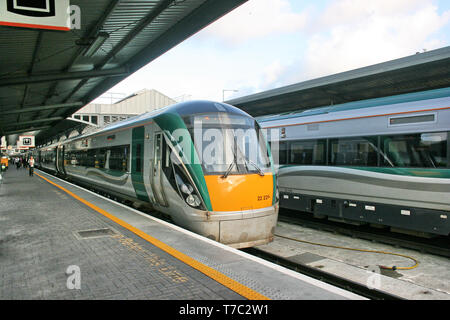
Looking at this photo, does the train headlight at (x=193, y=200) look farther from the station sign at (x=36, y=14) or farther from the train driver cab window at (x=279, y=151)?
the train driver cab window at (x=279, y=151)

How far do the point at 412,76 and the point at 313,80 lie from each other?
10.2ft

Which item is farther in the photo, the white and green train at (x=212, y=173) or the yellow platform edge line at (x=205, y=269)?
the white and green train at (x=212, y=173)

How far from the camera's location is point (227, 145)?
7258 millimetres

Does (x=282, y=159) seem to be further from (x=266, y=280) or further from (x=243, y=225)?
(x=266, y=280)

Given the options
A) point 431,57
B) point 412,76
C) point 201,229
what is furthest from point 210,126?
point 412,76

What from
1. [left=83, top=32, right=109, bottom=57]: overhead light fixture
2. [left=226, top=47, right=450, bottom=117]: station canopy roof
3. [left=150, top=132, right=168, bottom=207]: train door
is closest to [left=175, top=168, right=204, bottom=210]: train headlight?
[left=150, top=132, right=168, bottom=207]: train door

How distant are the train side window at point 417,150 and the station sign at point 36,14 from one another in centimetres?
741

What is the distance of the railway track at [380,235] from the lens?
7805 millimetres

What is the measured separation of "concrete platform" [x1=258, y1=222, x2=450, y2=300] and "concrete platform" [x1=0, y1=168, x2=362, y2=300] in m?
2.20

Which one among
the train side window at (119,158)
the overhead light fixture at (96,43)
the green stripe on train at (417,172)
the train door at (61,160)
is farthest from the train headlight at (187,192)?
the train door at (61,160)

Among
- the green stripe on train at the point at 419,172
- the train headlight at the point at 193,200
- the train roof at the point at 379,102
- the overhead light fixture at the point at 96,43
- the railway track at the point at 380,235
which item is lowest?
the railway track at the point at 380,235

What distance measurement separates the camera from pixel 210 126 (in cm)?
732

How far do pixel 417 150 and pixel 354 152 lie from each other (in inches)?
65.3

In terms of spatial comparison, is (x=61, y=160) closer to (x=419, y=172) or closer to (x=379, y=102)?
(x=379, y=102)
